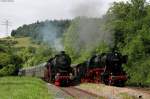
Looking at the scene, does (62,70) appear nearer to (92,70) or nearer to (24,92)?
(92,70)

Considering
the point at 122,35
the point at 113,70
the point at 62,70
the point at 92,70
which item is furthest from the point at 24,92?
the point at 122,35

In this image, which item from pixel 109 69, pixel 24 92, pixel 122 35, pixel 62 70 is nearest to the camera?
pixel 24 92

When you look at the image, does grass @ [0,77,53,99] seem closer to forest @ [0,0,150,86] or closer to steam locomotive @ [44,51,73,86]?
steam locomotive @ [44,51,73,86]

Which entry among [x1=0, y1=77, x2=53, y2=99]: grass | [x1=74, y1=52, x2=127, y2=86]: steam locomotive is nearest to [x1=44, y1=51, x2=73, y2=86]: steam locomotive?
[x1=74, y1=52, x2=127, y2=86]: steam locomotive

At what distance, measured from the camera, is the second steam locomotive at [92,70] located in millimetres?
37562

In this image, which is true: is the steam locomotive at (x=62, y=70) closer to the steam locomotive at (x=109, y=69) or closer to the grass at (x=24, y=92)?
the steam locomotive at (x=109, y=69)

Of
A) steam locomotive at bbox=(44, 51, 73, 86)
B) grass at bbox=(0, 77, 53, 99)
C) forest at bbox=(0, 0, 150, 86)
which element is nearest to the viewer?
grass at bbox=(0, 77, 53, 99)

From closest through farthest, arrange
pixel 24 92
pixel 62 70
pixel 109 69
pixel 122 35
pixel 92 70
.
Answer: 1. pixel 24 92
2. pixel 109 69
3. pixel 92 70
4. pixel 62 70
5. pixel 122 35

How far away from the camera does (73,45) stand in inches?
3113

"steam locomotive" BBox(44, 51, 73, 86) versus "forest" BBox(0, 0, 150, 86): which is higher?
"forest" BBox(0, 0, 150, 86)

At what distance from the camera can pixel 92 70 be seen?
41.6 metres

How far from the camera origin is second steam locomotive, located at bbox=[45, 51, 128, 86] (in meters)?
37.6

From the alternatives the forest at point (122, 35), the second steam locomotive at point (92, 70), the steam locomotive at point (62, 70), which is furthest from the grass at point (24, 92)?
the forest at point (122, 35)

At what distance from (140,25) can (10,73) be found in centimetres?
2852
